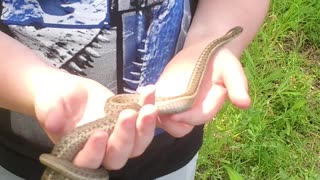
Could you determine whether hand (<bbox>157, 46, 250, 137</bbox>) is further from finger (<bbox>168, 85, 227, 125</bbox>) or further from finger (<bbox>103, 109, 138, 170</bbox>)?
finger (<bbox>103, 109, 138, 170</bbox>)

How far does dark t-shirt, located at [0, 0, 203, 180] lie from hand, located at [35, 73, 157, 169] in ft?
0.44

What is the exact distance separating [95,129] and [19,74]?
0.19m

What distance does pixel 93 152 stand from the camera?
107 centimetres

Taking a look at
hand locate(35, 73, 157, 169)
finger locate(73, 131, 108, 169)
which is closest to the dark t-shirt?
hand locate(35, 73, 157, 169)

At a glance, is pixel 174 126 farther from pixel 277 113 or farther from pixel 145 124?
pixel 277 113

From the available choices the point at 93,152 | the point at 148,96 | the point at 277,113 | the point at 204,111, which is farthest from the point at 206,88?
the point at 277,113

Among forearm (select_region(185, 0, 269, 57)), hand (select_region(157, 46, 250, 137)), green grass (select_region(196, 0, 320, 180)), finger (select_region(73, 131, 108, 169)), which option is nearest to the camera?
finger (select_region(73, 131, 108, 169))

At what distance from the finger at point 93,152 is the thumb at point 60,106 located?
0.18 ft

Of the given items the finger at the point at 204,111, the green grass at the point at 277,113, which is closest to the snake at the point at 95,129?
the finger at the point at 204,111

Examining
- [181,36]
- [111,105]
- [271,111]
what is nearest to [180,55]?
[181,36]

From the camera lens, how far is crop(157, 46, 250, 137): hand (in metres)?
1.18

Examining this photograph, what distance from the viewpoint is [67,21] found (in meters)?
1.25

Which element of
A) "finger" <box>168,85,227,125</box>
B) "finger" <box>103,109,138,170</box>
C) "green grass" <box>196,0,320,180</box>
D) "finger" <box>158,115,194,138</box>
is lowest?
"green grass" <box>196,0,320,180</box>

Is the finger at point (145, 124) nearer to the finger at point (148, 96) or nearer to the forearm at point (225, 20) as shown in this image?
the finger at point (148, 96)
